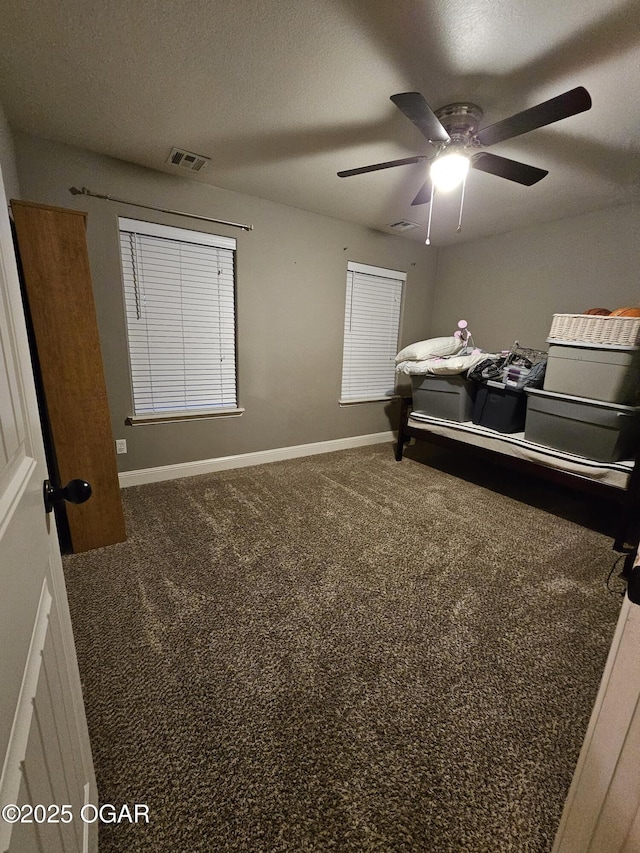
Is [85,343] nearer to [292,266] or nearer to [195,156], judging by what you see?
[195,156]

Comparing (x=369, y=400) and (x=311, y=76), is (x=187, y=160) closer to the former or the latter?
(x=311, y=76)

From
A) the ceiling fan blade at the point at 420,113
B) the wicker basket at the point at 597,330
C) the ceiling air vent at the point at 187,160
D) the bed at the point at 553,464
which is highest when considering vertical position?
the ceiling air vent at the point at 187,160

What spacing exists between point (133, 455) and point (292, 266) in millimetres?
2196

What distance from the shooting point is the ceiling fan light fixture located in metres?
1.79

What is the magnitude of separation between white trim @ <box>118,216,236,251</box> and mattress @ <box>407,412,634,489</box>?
232 cm

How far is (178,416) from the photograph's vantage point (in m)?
2.94

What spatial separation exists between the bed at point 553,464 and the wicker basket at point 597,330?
0.72m

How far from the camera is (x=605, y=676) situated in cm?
61

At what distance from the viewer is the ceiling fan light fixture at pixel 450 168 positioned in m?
1.79

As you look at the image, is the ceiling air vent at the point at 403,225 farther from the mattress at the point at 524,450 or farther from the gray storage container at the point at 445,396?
the mattress at the point at 524,450

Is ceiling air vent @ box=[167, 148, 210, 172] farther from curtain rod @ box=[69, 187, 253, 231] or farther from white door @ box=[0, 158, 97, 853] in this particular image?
white door @ box=[0, 158, 97, 853]

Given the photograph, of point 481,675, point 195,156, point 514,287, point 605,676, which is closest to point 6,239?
point 605,676

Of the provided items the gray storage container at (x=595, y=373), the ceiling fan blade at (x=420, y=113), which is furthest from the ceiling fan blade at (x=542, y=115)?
the gray storage container at (x=595, y=373)

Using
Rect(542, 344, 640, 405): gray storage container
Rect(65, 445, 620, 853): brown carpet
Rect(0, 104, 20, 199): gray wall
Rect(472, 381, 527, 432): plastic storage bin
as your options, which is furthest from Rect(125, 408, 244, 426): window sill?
Rect(542, 344, 640, 405): gray storage container
